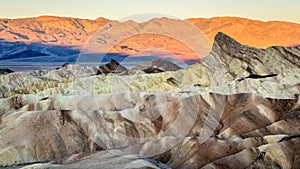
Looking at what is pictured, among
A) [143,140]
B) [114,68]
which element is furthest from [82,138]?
A: [114,68]

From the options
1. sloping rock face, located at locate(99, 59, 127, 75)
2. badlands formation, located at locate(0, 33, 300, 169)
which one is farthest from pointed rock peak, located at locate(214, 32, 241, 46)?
sloping rock face, located at locate(99, 59, 127, 75)

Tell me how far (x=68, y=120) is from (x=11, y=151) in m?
9.89

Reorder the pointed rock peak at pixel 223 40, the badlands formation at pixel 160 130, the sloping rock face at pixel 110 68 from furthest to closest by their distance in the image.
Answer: the sloping rock face at pixel 110 68 → the pointed rock peak at pixel 223 40 → the badlands formation at pixel 160 130

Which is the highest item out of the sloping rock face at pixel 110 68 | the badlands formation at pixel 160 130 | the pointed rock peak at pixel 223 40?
the badlands formation at pixel 160 130

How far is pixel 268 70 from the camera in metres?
105

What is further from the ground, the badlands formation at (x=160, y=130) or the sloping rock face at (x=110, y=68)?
the badlands formation at (x=160, y=130)

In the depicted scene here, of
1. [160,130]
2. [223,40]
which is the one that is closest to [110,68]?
[223,40]

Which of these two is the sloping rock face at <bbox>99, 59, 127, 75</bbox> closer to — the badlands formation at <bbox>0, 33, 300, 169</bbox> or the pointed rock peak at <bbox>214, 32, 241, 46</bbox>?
the pointed rock peak at <bbox>214, 32, 241, 46</bbox>

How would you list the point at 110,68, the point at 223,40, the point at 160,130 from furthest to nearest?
the point at 110,68, the point at 223,40, the point at 160,130

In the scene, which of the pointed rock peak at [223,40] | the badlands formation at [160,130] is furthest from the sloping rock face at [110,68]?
the badlands formation at [160,130]

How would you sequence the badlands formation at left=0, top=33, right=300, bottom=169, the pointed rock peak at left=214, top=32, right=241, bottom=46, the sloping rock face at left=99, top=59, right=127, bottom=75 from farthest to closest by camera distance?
the sloping rock face at left=99, top=59, right=127, bottom=75, the pointed rock peak at left=214, top=32, right=241, bottom=46, the badlands formation at left=0, top=33, right=300, bottom=169

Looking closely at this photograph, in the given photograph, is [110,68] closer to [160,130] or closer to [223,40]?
[223,40]

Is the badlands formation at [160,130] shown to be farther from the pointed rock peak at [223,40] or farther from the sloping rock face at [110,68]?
the sloping rock face at [110,68]

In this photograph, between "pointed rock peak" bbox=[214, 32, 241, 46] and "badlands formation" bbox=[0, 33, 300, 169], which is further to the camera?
"pointed rock peak" bbox=[214, 32, 241, 46]
